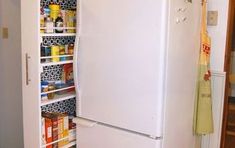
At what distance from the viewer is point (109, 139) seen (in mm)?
2201

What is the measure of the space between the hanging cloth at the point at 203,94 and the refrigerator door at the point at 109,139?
55 cm

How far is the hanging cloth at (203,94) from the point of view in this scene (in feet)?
7.72

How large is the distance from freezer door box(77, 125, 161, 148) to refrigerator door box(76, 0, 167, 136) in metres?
0.06

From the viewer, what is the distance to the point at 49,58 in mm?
2193

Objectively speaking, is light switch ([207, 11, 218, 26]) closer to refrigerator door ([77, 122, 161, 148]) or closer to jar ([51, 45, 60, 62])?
refrigerator door ([77, 122, 161, 148])

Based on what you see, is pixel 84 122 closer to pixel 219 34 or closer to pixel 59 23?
pixel 59 23

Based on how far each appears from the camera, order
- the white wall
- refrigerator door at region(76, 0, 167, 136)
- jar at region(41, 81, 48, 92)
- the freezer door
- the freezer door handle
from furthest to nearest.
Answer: the white wall, the freezer door handle, jar at region(41, 81, 48, 92), the freezer door, refrigerator door at region(76, 0, 167, 136)

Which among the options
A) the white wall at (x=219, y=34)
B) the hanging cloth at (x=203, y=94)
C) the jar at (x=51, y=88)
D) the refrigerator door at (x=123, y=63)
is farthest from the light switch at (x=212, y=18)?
the jar at (x=51, y=88)

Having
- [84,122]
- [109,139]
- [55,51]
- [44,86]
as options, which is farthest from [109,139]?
[55,51]

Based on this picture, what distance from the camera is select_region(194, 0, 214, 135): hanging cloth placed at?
2.35 metres

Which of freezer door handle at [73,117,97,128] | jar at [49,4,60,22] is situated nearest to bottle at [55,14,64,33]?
jar at [49,4,60,22]

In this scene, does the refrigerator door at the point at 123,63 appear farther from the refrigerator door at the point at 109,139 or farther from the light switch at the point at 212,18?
the light switch at the point at 212,18

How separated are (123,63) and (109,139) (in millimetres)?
570

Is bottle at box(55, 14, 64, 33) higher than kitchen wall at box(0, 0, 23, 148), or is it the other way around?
bottle at box(55, 14, 64, 33)
